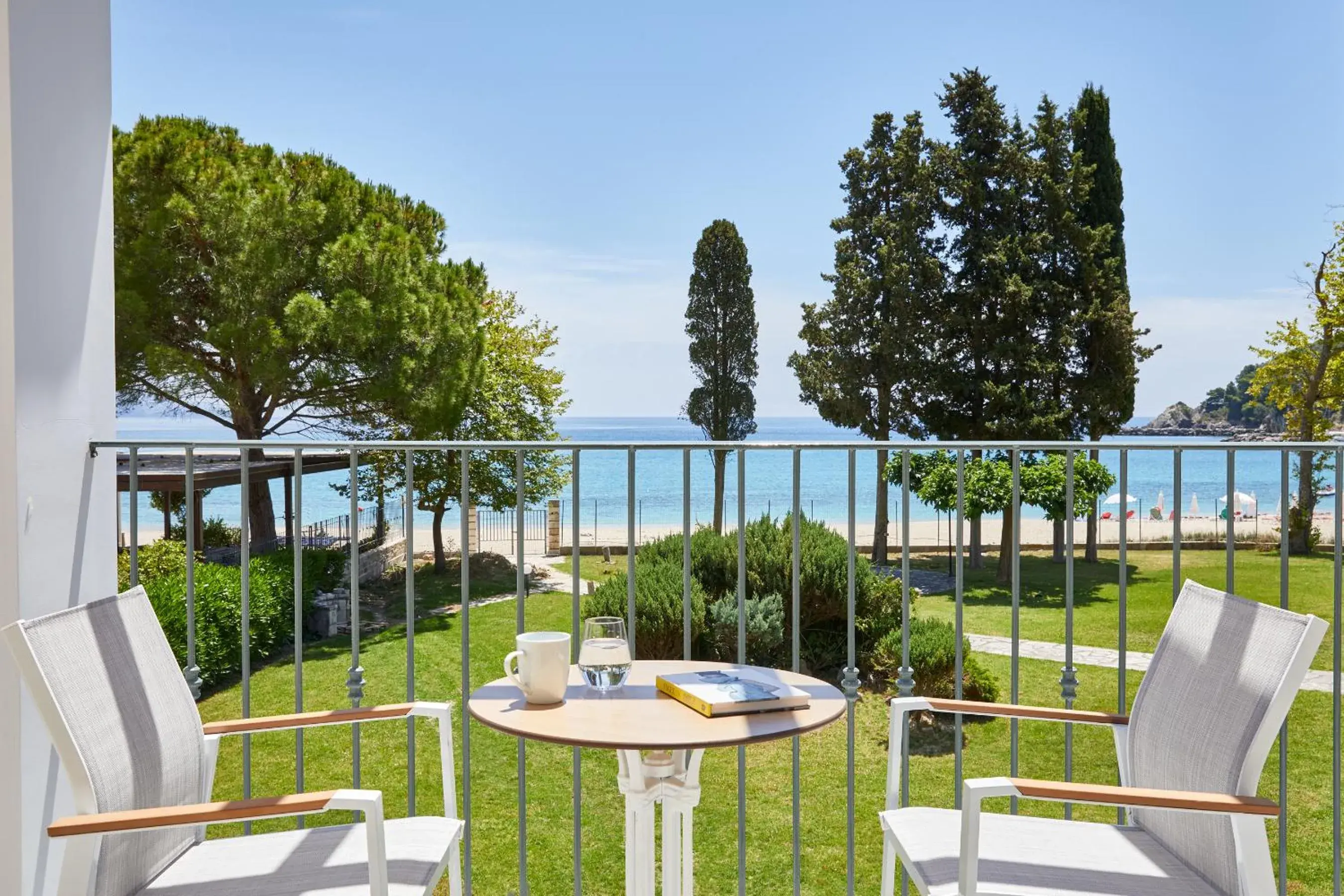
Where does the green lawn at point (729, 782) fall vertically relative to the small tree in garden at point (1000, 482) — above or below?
below

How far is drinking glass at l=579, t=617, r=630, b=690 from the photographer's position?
163 centimetres

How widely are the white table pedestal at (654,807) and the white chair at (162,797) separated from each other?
330 millimetres

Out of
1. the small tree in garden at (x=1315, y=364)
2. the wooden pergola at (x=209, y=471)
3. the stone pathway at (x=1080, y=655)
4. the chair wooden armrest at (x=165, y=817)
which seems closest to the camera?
the chair wooden armrest at (x=165, y=817)

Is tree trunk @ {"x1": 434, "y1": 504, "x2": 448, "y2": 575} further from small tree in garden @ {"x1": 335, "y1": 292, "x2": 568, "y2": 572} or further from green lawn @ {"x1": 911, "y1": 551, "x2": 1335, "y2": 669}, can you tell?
green lawn @ {"x1": 911, "y1": 551, "x2": 1335, "y2": 669}

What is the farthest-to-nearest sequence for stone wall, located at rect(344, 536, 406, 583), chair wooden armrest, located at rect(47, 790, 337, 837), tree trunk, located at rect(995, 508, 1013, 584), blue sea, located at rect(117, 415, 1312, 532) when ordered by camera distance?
blue sea, located at rect(117, 415, 1312, 532) < stone wall, located at rect(344, 536, 406, 583) < tree trunk, located at rect(995, 508, 1013, 584) < chair wooden armrest, located at rect(47, 790, 337, 837)

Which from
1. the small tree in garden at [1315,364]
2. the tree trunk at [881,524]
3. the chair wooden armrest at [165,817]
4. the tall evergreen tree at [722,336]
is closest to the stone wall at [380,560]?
the tall evergreen tree at [722,336]

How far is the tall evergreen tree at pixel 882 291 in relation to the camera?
16703 mm

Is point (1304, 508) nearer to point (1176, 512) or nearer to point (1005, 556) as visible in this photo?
point (1005, 556)

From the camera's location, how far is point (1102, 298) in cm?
1645

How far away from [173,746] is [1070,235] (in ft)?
56.4

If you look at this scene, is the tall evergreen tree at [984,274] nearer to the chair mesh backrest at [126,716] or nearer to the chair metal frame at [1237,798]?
the chair metal frame at [1237,798]

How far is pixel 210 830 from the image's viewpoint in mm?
9078

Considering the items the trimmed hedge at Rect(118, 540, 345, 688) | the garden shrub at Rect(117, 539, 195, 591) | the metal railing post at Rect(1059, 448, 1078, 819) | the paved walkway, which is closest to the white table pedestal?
the metal railing post at Rect(1059, 448, 1078, 819)

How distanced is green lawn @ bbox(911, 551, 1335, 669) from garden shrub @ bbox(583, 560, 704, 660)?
655cm
